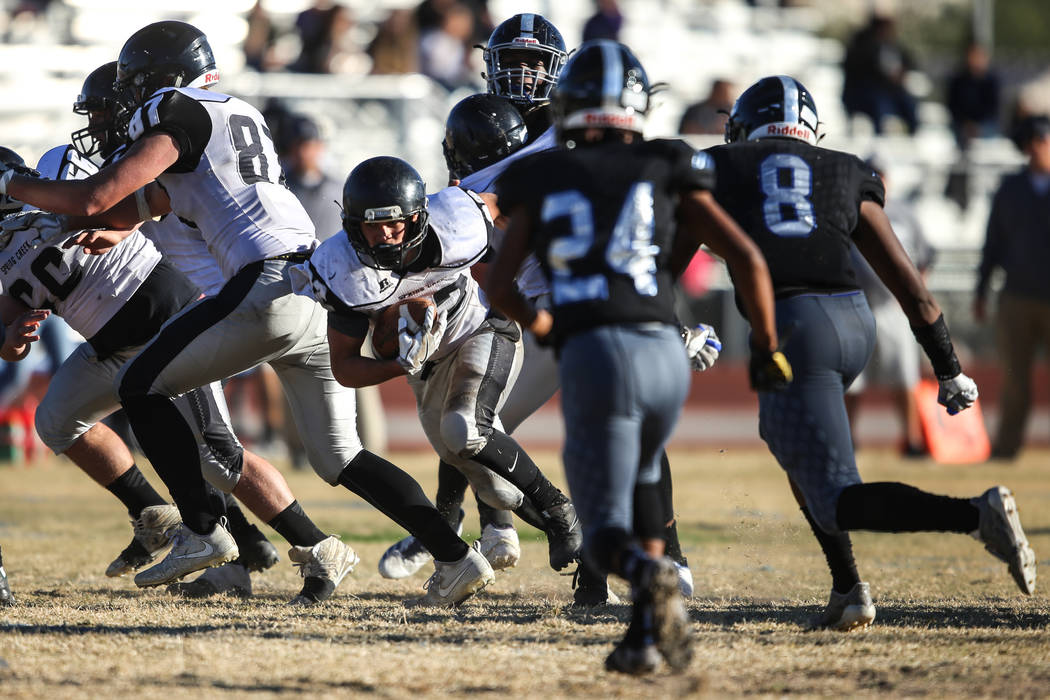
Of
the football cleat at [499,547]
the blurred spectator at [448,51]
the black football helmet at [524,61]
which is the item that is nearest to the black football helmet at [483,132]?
the black football helmet at [524,61]

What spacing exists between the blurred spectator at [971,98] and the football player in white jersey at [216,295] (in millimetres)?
12071

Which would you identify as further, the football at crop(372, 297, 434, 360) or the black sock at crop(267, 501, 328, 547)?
the black sock at crop(267, 501, 328, 547)

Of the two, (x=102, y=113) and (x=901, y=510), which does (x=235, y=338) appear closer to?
(x=102, y=113)

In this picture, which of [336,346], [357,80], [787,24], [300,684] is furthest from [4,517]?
[787,24]

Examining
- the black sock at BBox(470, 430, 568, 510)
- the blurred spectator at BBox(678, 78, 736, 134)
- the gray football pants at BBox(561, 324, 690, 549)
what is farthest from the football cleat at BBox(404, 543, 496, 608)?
the blurred spectator at BBox(678, 78, 736, 134)

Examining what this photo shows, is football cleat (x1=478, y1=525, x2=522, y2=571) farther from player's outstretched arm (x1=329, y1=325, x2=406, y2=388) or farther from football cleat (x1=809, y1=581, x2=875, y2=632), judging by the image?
football cleat (x1=809, y1=581, x2=875, y2=632)

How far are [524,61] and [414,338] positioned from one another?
160 centimetres

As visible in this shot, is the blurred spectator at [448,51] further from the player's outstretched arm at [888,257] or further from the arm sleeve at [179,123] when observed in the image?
the player's outstretched arm at [888,257]

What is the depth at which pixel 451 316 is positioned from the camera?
4656 millimetres

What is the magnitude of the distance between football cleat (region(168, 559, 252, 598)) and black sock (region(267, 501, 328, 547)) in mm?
262

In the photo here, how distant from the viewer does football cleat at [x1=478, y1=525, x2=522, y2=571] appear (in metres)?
5.11

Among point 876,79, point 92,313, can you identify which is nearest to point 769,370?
point 92,313

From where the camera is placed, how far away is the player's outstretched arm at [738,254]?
3381 millimetres

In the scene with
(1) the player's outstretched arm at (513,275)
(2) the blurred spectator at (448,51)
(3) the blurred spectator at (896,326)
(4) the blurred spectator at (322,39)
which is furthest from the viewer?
(2) the blurred spectator at (448,51)
